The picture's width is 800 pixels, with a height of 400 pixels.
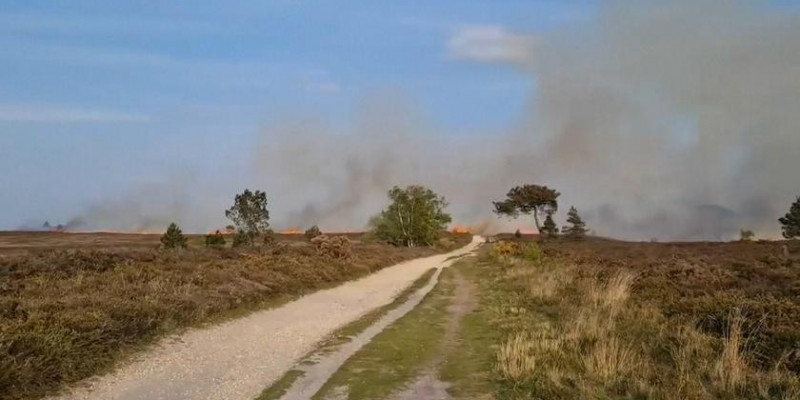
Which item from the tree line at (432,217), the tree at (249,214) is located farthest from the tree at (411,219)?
the tree at (249,214)

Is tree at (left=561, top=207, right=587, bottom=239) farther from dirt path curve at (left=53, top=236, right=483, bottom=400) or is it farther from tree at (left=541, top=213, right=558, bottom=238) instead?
dirt path curve at (left=53, top=236, right=483, bottom=400)

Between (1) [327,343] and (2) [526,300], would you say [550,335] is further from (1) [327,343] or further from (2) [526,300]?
(2) [526,300]

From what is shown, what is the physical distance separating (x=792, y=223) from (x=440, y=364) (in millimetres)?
87618

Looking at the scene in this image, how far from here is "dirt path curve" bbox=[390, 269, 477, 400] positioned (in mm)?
10867

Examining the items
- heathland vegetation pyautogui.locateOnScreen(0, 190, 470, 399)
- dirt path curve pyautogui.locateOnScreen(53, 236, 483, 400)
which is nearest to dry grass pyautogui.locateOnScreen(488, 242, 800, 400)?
dirt path curve pyautogui.locateOnScreen(53, 236, 483, 400)

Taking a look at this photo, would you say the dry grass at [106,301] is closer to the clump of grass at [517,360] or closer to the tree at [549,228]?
the clump of grass at [517,360]

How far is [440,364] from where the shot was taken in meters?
13.7

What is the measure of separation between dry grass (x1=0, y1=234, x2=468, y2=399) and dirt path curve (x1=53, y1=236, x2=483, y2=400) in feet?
1.90

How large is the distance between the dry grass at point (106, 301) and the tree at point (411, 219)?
83.2 meters

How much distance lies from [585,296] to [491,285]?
11.0m

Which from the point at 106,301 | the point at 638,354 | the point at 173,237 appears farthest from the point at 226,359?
the point at 173,237

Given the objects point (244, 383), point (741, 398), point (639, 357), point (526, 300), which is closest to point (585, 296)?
point (526, 300)

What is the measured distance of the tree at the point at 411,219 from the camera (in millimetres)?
119688

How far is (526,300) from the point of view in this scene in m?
25.7
